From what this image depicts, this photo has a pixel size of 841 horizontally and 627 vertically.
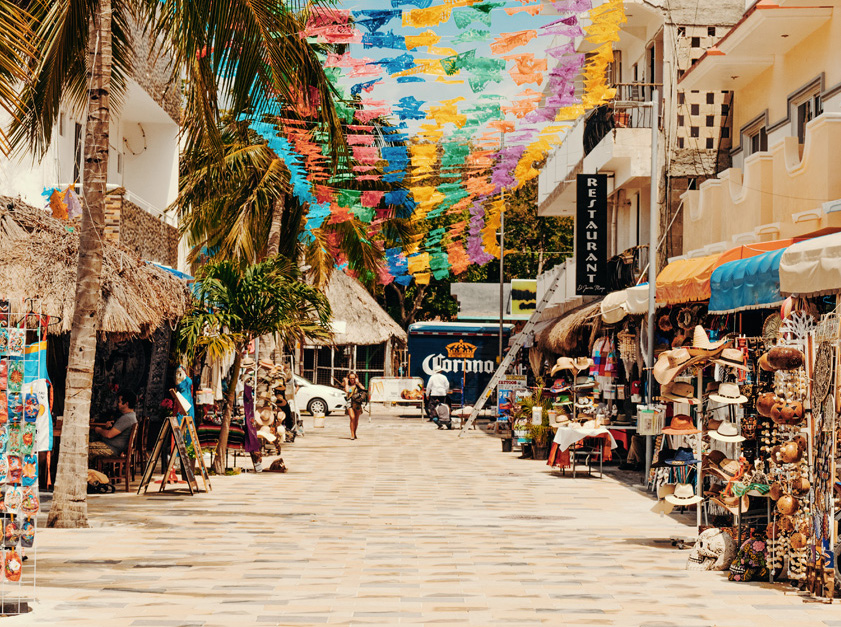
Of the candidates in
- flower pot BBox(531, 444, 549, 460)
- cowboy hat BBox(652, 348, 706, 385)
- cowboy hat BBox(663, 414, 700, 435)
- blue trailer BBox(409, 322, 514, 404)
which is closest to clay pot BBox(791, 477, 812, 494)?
cowboy hat BBox(652, 348, 706, 385)

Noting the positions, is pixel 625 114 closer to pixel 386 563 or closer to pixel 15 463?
pixel 386 563

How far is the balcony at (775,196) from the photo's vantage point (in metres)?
13.3


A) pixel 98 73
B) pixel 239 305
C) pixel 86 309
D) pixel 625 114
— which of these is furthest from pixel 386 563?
pixel 625 114

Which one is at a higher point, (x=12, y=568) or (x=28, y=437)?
(x=28, y=437)

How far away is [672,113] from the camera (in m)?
21.9

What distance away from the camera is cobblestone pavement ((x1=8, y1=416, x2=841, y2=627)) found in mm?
7820

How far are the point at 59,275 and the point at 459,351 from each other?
27530mm

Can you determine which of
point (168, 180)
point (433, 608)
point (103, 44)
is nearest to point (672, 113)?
point (168, 180)

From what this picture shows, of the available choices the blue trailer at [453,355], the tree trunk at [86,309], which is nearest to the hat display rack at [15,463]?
the tree trunk at [86,309]

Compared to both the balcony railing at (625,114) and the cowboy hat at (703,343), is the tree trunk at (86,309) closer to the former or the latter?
the cowboy hat at (703,343)

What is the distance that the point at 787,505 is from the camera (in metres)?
8.79

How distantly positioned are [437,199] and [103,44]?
8.69 metres

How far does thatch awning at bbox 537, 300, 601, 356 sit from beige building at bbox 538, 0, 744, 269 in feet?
5.24

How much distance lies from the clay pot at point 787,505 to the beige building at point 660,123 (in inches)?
462
